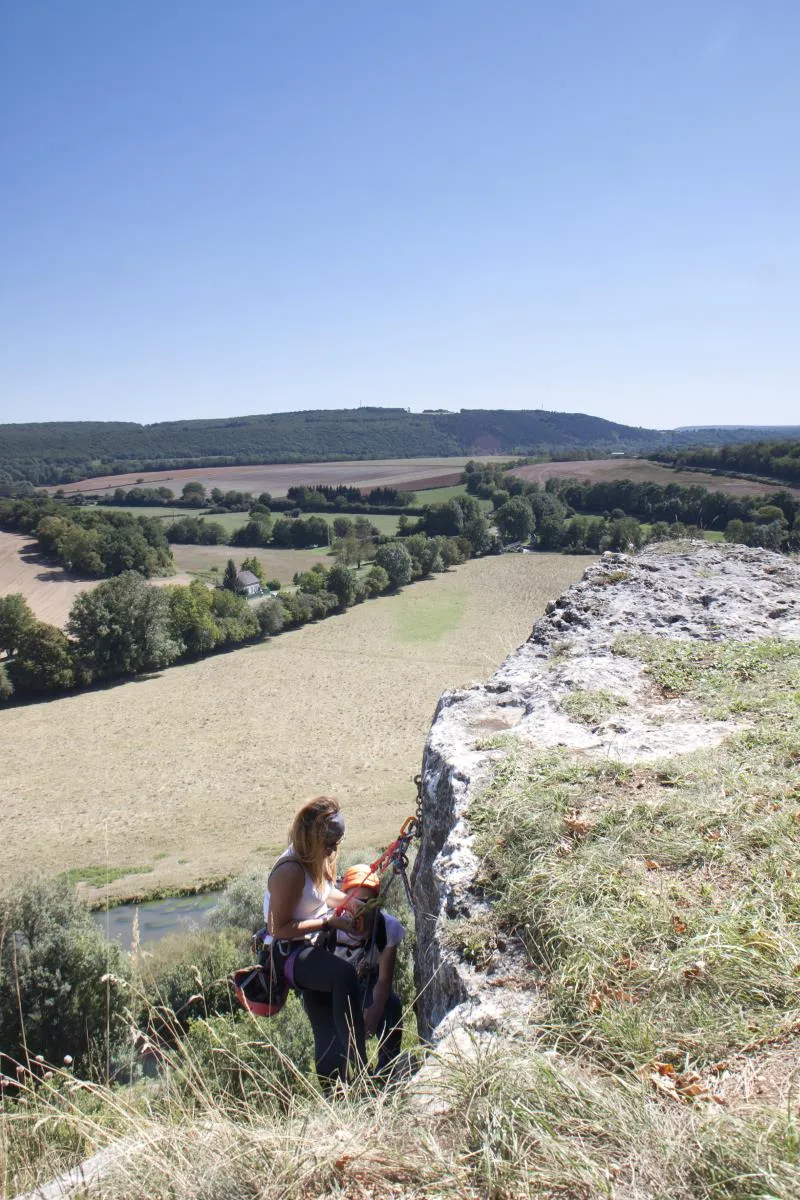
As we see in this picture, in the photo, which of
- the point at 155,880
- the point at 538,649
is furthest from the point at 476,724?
the point at 155,880

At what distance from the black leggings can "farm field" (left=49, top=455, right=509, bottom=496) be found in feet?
375

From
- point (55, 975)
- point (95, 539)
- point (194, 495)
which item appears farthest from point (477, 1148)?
point (194, 495)

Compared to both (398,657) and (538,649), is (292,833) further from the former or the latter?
(398,657)

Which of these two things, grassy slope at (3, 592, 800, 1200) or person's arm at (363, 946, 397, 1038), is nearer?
grassy slope at (3, 592, 800, 1200)

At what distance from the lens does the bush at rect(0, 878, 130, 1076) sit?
1445cm

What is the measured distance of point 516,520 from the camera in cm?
9200

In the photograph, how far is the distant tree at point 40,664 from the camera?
46812 millimetres

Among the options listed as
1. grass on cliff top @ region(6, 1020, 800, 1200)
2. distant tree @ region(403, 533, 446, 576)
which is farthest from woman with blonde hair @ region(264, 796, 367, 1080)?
distant tree @ region(403, 533, 446, 576)

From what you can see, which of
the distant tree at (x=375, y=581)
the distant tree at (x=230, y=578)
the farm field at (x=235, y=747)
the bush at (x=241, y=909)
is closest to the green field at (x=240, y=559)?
the distant tree at (x=230, y=578)

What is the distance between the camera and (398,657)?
53000 millimetres

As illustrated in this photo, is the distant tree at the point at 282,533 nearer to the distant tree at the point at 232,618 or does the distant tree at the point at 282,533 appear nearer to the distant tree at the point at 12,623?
the distant tree at the point at 232,618

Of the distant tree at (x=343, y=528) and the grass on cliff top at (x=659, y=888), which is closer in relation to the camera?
the grass on cliff top at (x=659, y=888)

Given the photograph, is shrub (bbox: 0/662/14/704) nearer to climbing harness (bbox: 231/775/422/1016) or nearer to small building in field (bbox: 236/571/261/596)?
small building in field (bbox: 236/571/261/596)

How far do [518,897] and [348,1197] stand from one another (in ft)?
5.73
